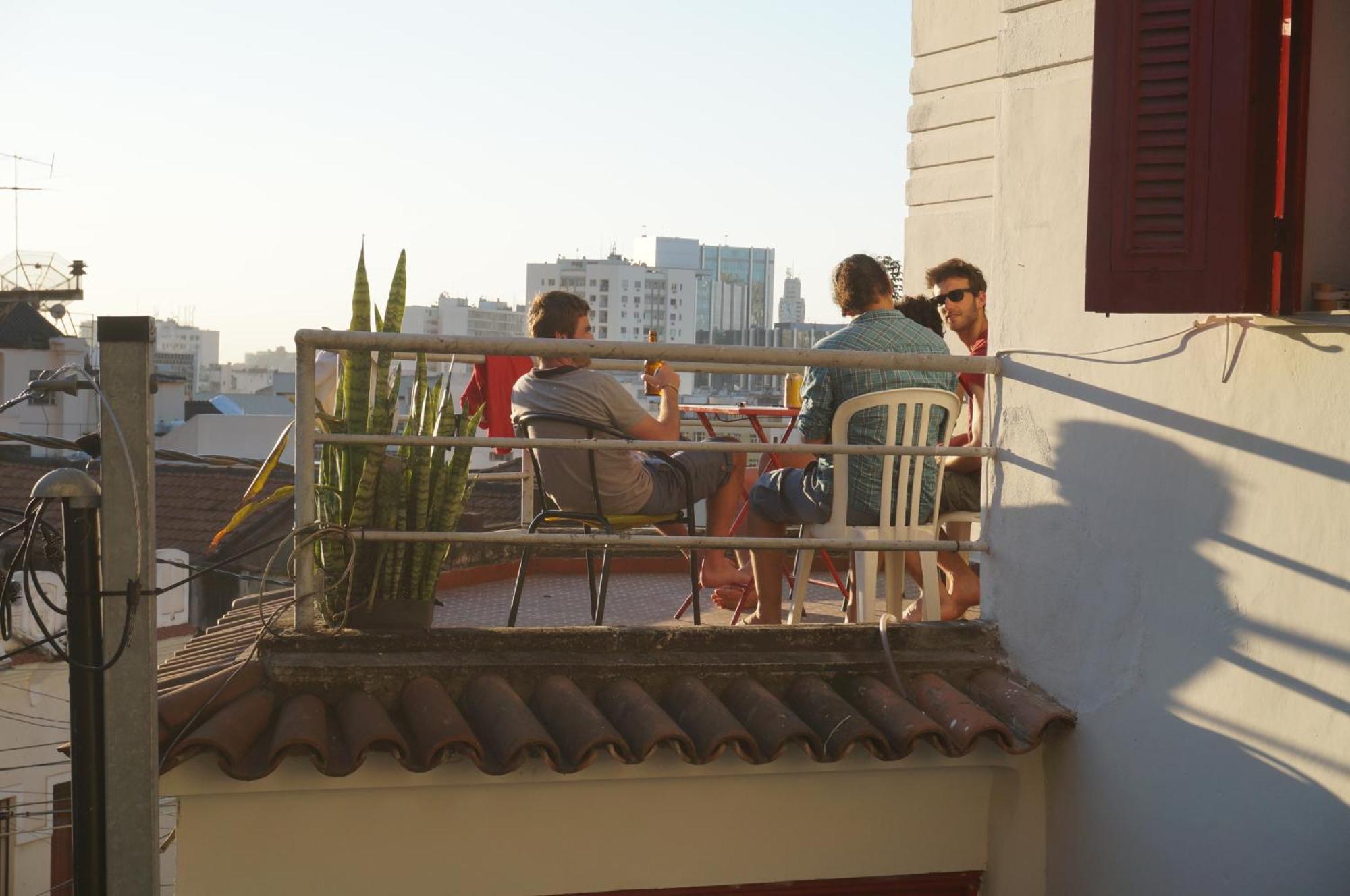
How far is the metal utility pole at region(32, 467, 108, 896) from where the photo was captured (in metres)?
3.63

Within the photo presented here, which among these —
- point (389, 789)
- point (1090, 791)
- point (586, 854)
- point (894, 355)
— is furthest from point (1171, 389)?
point (389, 789)

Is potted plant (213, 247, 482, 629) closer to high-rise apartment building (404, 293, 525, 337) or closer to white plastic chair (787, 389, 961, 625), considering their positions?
white plastic chair (787, 389, 961, 625)

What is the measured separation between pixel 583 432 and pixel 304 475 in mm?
1356

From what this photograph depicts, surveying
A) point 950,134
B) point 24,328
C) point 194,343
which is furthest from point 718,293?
point 950,134

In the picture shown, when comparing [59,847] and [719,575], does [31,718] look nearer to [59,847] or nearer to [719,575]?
[59,847]

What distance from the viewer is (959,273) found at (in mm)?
5895

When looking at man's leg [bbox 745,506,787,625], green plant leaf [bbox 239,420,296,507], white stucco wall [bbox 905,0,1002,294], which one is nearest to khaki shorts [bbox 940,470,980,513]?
man's leg [bbox 745,506,787,625]

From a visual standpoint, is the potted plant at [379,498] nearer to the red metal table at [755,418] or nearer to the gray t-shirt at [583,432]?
the gray t-shirt at [583,432]

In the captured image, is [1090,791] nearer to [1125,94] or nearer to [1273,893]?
[1273,893]

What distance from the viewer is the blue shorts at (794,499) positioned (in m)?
4.97

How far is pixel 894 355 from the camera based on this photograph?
14.5ft

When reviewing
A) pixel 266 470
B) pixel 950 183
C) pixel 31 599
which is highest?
pixel 950 183

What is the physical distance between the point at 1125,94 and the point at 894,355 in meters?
1.06

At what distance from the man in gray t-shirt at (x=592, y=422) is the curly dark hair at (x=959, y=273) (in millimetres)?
Answer: 1165
